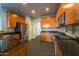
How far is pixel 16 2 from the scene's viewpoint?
4.99ft

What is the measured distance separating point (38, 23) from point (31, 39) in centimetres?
26

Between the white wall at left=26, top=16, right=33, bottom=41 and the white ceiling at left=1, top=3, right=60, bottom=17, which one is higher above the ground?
the white ceiling at left=1, top=3, right=60, bottom=17

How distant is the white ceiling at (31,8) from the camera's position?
1.53 meters

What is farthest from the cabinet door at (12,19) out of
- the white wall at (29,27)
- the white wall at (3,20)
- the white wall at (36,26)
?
the white wall at (36,26)

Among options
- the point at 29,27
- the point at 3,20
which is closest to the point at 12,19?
the point at 3,20

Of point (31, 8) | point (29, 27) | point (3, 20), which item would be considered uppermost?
point (31, 8)

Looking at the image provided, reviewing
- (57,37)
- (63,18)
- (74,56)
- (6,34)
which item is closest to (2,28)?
(6,34)

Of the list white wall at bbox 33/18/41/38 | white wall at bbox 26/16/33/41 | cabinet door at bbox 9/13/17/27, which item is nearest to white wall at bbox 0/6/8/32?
cabinet door at bbox 9/13/17/27

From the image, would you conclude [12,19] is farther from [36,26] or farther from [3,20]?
[36,26]

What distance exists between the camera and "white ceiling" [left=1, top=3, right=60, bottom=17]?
5.02ft

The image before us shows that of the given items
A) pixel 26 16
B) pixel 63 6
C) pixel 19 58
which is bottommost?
pixel 19 58

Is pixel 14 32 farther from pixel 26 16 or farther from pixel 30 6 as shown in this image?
pixel 30 6

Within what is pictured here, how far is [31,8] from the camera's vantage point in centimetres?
157

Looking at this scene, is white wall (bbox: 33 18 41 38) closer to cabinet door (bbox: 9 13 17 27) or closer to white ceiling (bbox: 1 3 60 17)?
white ceiling (bbox: 1 3 60 17)
